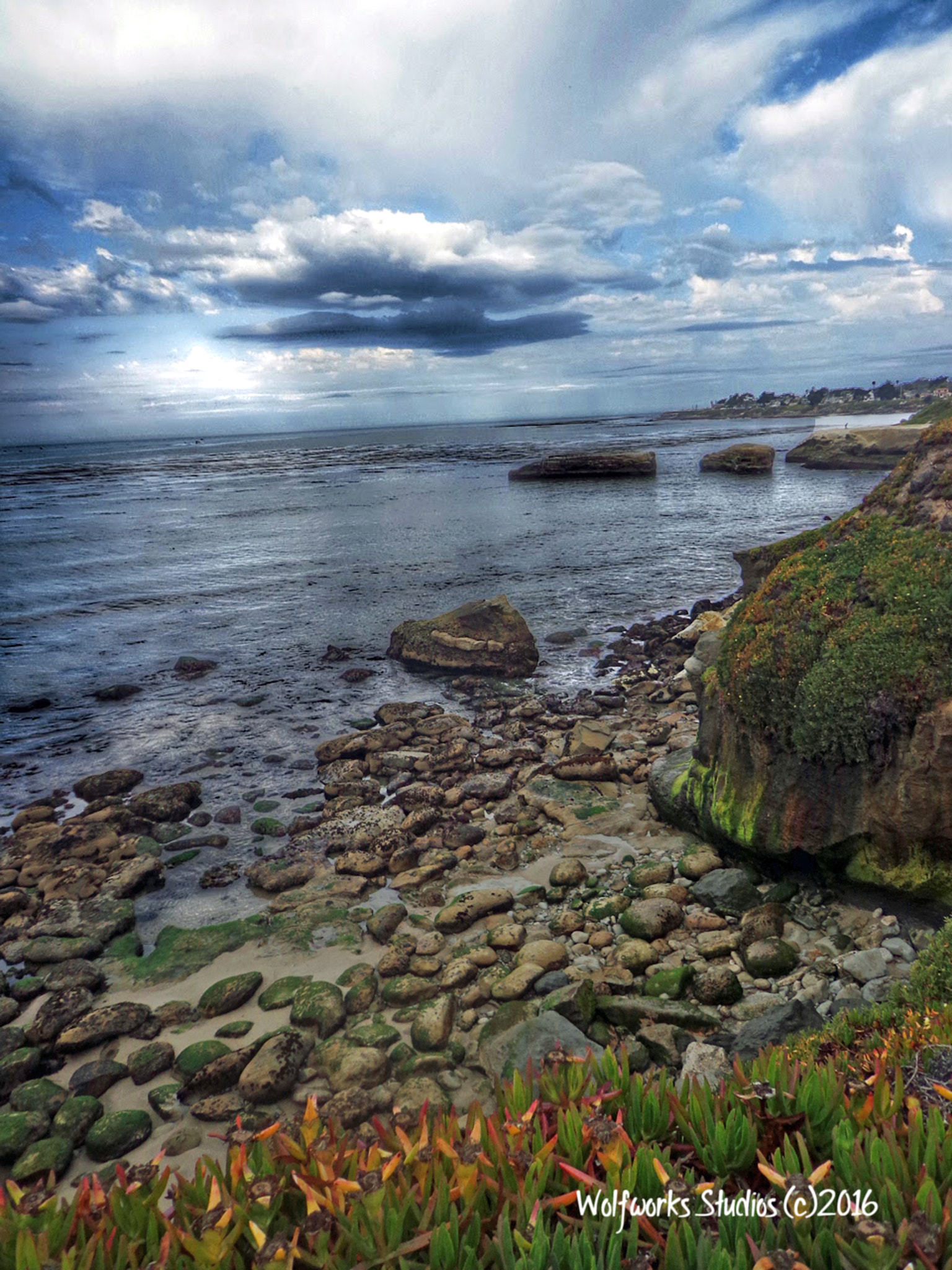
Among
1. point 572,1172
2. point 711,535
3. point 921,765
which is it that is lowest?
point 711,535

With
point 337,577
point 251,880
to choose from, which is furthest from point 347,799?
point 337,577

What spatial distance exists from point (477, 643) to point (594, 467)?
53427 mm

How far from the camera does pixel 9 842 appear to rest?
10.6 metres

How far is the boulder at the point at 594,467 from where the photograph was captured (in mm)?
66250

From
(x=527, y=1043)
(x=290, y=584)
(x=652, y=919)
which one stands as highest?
(x=527, y=1043)

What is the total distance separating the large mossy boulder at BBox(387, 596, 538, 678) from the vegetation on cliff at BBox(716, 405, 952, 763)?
7776 millimetres

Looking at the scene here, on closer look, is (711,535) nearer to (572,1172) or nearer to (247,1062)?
(247,1062)

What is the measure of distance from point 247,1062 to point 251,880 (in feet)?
10.6

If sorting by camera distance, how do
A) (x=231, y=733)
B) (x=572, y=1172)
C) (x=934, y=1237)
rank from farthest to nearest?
(x=231, y=733)
(x=572, y=1172)
(x=934, y=1237)

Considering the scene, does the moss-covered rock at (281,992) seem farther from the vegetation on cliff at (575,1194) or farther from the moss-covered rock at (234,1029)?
the vegetation on cliff at (575,1194)

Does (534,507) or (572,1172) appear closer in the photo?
(572,1172)

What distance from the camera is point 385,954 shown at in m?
7.33

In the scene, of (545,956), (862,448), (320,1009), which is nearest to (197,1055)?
(320,1009)

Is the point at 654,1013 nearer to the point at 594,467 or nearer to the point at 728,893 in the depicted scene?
the point at 728,893
